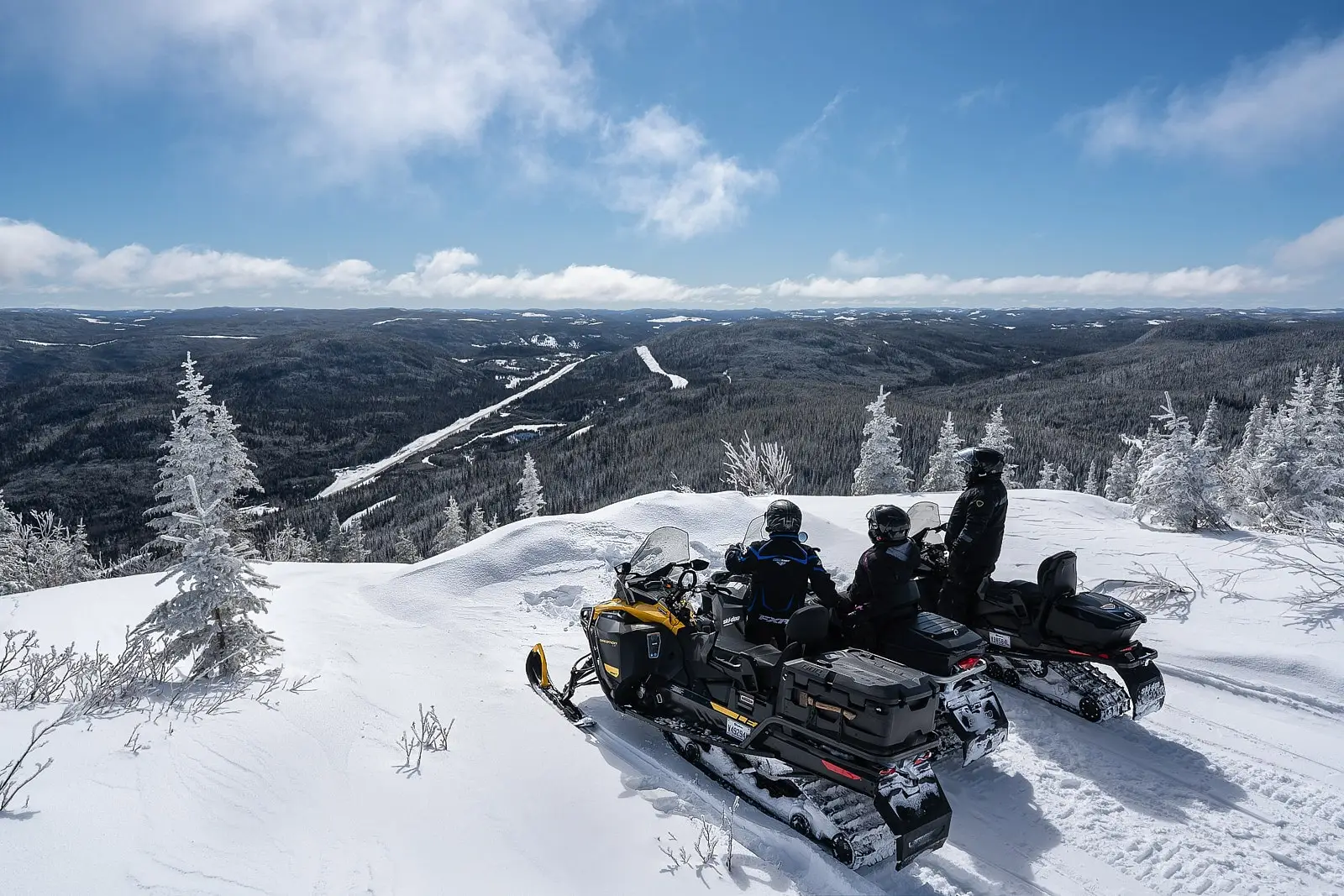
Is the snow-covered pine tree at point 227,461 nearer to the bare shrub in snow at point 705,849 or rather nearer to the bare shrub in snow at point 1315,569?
the bare shrub in snow at point 705,849

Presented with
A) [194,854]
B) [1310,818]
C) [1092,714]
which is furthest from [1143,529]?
[194,854]

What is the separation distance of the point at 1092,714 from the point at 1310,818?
1.75 metres

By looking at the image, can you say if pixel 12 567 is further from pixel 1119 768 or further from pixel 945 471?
→ pixel 945 471

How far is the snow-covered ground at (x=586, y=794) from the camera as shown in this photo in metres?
3.83

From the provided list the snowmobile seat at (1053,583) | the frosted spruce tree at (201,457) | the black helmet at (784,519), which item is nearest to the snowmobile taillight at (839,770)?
the black helmet at (784,519)

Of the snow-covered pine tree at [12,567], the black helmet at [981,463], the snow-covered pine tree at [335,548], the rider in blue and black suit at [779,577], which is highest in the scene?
the black helmet at [981,463]

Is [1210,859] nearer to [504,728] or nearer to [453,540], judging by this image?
[504,728]

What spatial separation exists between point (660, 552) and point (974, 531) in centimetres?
377

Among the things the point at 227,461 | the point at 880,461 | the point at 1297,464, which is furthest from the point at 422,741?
the point at 1297,464

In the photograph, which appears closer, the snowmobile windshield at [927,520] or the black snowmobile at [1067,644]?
the black snowmobile at [1067,644]

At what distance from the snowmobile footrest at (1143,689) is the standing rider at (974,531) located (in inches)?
67.8

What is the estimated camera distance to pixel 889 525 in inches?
251

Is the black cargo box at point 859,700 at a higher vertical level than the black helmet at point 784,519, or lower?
lower

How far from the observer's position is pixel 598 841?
4.72m
